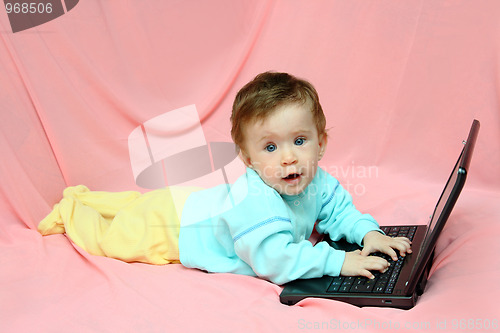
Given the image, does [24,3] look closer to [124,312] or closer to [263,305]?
[124,312]

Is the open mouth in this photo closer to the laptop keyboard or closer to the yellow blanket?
the laptop keyboard

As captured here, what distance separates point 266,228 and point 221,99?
1106mm

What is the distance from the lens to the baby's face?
1.20 metres

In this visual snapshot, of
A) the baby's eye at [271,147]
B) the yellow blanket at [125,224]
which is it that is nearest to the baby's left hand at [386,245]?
the baby's eye at [271,147]

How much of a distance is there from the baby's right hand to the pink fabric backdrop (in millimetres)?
189

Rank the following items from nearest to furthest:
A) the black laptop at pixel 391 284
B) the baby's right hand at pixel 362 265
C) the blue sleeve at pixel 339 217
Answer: the black laptop at pixel 391 284
the baby's right hand at pixel 362 265
the blue sleeve at pixel 339 217

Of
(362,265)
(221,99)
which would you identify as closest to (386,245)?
(362,265)

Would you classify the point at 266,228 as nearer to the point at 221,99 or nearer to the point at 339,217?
the point at 339,217

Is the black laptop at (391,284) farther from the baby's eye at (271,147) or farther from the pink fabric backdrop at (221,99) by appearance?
the baby's eye at (271,147)

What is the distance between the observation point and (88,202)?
1.68 meters

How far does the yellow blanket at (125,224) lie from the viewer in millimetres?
1443

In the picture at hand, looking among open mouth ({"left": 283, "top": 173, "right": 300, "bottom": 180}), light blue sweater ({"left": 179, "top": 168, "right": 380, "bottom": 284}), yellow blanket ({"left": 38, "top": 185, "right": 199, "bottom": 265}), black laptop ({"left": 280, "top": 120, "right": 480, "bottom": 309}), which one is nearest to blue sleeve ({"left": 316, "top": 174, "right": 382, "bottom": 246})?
light blue sweater ({"left": 179, "top": 168, "right": 380, "bottom": 284})

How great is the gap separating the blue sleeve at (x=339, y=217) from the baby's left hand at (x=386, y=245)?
66 millimetres

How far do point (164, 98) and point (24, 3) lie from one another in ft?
2.02
